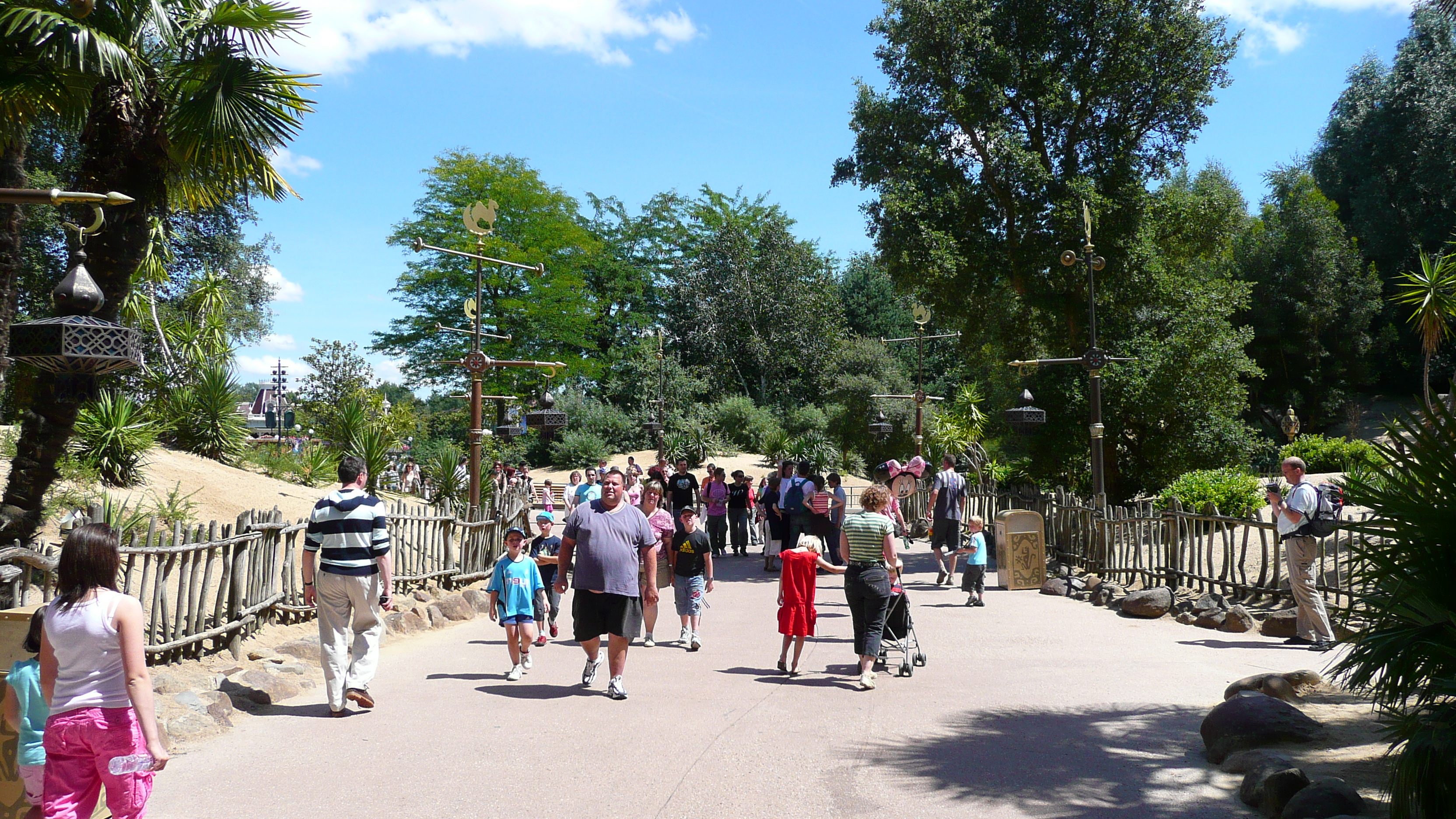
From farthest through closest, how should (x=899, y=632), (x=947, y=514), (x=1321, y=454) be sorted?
(x=1321, y=454) → (x=947, y=514) → (x=899, y=632)

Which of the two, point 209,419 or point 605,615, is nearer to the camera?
point 605,615

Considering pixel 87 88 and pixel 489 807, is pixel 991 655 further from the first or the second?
pixel 87 88

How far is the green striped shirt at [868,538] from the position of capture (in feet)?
26.6

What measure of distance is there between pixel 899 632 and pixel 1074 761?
290cm

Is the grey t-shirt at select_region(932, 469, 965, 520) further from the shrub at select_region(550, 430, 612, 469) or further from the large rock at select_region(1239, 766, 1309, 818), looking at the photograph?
the shrub at select_region(550, 430, 612, 469)

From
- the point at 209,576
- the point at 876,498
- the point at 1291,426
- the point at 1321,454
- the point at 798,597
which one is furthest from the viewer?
the point at 1291,426

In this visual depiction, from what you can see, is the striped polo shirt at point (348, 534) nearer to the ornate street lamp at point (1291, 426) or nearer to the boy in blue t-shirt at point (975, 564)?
the boy in blue t-shirt at point (975, 564)

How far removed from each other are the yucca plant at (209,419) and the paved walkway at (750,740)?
12.3m

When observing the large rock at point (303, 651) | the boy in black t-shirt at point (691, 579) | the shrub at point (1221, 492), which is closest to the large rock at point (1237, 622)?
the boy in black t-shirt at point (691, 579)

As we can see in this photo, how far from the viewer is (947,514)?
1475 cm

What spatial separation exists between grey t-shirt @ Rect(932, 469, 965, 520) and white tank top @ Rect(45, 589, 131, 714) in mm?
11902

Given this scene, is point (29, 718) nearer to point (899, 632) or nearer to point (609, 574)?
Result: point (609, 574)

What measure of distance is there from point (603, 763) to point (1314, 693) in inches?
202

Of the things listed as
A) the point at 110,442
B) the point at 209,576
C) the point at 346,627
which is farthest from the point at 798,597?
the point at 110,442
